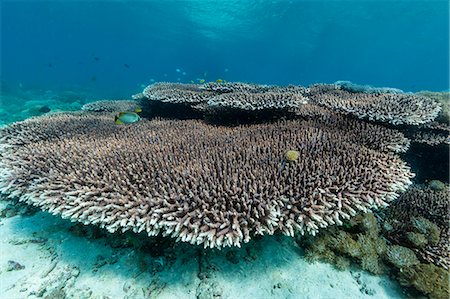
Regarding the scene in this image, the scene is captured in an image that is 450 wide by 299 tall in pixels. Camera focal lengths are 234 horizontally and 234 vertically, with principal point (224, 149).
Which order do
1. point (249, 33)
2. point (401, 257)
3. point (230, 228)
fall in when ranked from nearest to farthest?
1. point (230, 228)
2. point (401, 257)
3. point (249, 33)

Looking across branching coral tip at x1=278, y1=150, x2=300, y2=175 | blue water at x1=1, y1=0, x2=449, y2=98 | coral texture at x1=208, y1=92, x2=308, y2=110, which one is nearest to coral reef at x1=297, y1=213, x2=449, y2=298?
branching coral tip at x1=278, y1=150, x2=300, y2=175

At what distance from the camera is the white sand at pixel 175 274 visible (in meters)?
2.66

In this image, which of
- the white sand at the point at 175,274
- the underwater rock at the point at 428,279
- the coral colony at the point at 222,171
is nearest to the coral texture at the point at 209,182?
the coral colony at the point at 222,171

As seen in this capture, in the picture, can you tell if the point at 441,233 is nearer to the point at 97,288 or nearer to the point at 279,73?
the point at 97,288

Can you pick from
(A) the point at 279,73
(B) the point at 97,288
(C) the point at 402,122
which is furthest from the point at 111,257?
(A) the point at 279,73

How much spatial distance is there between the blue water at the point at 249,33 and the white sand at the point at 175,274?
651 inches

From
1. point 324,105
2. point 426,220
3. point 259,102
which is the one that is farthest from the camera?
point 324,105

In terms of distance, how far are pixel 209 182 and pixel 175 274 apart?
46.8 inches

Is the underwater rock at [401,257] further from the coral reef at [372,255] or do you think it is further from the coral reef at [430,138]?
the coral reef at [430,138]

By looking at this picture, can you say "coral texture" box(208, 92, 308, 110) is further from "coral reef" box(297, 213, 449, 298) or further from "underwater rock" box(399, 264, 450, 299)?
"underwater rock" box(399, 264, 450, 299)

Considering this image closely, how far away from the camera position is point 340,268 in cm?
294

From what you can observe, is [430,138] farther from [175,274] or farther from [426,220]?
[175,274]

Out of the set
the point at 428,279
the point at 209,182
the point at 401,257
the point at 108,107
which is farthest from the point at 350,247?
the point at 108,107

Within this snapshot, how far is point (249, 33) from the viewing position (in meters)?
69.8
